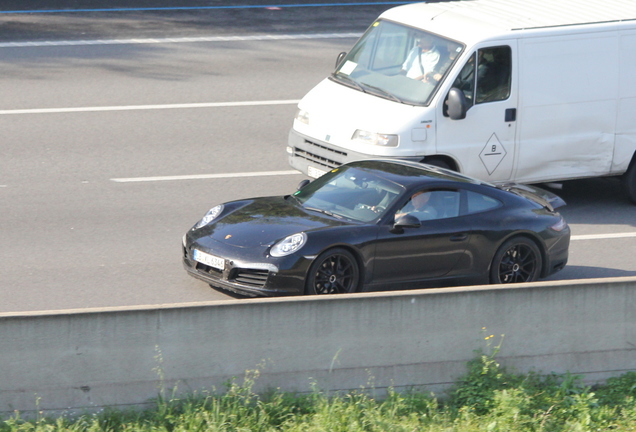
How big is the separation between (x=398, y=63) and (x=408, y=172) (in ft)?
9.30

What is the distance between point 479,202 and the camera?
989 cm

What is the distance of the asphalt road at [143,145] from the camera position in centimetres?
1005

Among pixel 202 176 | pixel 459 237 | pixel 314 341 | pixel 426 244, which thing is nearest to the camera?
pixel 314 341

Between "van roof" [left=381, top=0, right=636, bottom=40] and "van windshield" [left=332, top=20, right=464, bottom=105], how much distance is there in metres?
0.19

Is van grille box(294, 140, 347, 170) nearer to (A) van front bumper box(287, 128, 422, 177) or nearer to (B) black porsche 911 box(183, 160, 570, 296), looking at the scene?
(A) van front bumper box(287, 128, 422, 177)

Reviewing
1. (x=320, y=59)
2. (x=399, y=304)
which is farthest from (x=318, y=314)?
(x=320, y=59)

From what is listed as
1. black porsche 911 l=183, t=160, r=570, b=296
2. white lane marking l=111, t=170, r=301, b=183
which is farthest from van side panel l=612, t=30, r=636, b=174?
white lane marking l=111, t=170, r=301, b=183

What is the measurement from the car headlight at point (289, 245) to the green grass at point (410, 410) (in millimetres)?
1540

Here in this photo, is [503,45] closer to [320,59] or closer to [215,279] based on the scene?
[215,279]

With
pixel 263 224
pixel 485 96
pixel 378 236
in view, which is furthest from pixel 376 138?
pixel 263 224

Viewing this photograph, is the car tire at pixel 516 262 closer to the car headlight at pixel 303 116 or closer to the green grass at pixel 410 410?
the green grass at pixel 410 410

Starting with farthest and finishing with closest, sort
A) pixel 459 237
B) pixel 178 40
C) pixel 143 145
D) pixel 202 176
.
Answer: pixel 178 40 → pixel 143 145 → pixel 202 176 → pixel 459 237

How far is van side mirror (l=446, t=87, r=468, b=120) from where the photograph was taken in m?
11.8

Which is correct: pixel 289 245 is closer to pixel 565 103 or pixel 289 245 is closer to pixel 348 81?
pixel 348 81
